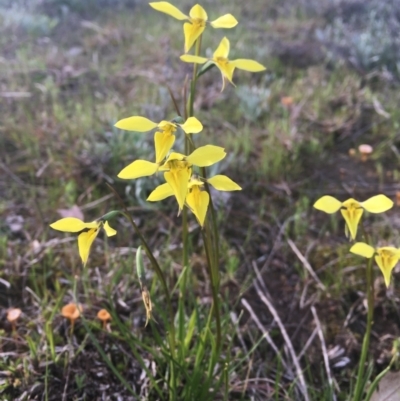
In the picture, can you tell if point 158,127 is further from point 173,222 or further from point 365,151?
point 365,151

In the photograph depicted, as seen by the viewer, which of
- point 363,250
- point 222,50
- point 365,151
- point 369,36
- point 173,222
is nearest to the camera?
point 363,250

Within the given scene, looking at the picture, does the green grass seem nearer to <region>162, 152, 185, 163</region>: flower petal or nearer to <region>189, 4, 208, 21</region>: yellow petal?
<region>162, 152, 185, 163</region>: flower petal

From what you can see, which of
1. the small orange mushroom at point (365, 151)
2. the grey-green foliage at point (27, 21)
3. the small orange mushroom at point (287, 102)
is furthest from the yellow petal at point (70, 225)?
the grey-green foliage at point (27, 21)

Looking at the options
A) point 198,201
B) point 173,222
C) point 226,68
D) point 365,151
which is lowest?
point 173,222

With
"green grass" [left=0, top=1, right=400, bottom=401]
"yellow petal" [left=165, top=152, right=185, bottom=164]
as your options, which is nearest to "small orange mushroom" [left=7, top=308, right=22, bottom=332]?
"green grass" [left=0, top=1, right=400, bottom=401]

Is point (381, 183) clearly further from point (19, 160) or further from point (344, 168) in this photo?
point (19, 160)

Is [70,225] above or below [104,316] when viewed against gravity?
above

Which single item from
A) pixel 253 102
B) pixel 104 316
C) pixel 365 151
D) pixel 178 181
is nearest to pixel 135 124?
pixel 178 181
